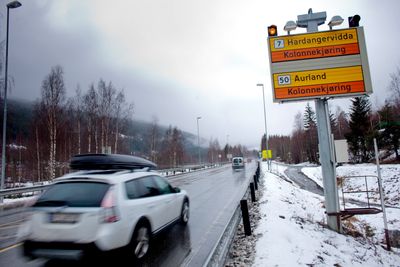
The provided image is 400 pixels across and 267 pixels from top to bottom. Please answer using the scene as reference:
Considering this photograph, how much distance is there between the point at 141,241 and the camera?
5.20 m

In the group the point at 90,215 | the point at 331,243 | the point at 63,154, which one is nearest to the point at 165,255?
the point at 90,215

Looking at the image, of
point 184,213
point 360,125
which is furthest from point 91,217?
point 360,125

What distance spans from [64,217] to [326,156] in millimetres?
7946

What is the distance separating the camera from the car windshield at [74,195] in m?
4.57

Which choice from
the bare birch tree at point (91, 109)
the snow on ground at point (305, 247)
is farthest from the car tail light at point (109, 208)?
the bare birch tree at point (91, 109)

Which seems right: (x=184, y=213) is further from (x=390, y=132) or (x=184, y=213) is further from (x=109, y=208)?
(x=390, y=132)

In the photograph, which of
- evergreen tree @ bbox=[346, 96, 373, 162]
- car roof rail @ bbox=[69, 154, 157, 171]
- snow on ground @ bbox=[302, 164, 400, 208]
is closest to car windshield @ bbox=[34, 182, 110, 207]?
car roof rail @ bbox=[69, 154, 157, 171]

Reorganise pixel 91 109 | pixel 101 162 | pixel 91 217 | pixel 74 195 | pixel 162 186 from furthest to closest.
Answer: pixel 91 109 → pixel 162 186 → pixel 101 162 → pixel 74 195 → pixel 91 217

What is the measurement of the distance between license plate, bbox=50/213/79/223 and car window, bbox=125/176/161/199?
3.36ft

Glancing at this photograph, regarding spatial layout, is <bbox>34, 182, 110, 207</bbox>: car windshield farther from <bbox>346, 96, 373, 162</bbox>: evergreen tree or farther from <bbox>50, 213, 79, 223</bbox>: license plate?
<bbox>346, 96, 373, 162</bbox>: evergreen tree

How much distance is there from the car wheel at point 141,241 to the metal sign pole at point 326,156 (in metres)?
6.32

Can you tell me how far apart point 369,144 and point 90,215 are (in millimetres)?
50183

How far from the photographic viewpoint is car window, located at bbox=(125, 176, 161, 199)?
17.2ft

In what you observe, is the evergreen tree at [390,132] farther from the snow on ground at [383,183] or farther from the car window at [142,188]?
the car window at [142,188]
